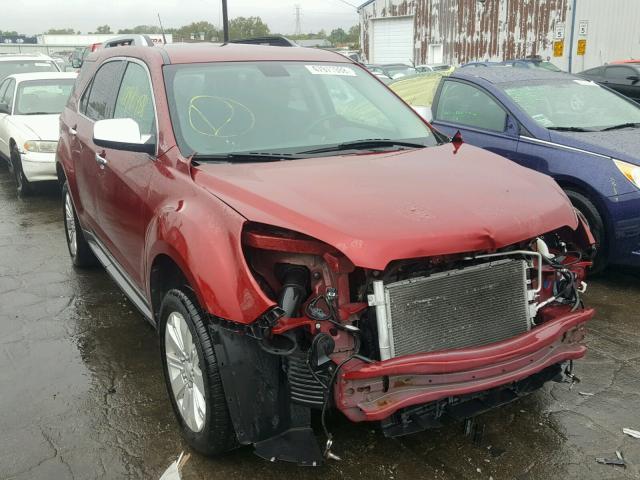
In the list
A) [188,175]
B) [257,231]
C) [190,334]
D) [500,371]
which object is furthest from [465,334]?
[188,175]

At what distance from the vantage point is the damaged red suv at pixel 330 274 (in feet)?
7.75

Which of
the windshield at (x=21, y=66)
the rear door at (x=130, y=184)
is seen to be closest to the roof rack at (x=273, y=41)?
the rear door at (x=130, y=184)

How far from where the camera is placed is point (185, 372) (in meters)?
2.84

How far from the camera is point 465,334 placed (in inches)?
102

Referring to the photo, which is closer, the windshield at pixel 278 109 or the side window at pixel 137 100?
the windshield at pixel 278 109

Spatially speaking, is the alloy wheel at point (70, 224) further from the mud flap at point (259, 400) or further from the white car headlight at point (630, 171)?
the white car headlight at point (630, 171)

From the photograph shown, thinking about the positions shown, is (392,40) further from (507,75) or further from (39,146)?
(507,75)

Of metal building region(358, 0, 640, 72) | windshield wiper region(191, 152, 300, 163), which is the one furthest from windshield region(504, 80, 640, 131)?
metal building region(358, 0, 640, 72)

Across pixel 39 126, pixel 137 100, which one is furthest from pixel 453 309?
pixel 39 126

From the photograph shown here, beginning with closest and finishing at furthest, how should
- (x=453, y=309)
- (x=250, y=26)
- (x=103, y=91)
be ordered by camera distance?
1. (x=453, y=309)
2. (x=103, y=91)
3. (x=250, y=26)

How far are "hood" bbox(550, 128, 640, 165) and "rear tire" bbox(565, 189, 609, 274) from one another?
1.29ft

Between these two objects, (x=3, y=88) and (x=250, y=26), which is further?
(x=250, y=26)

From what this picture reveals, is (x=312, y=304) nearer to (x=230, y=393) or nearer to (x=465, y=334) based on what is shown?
(x=230, y=393)

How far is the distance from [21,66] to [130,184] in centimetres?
1281
